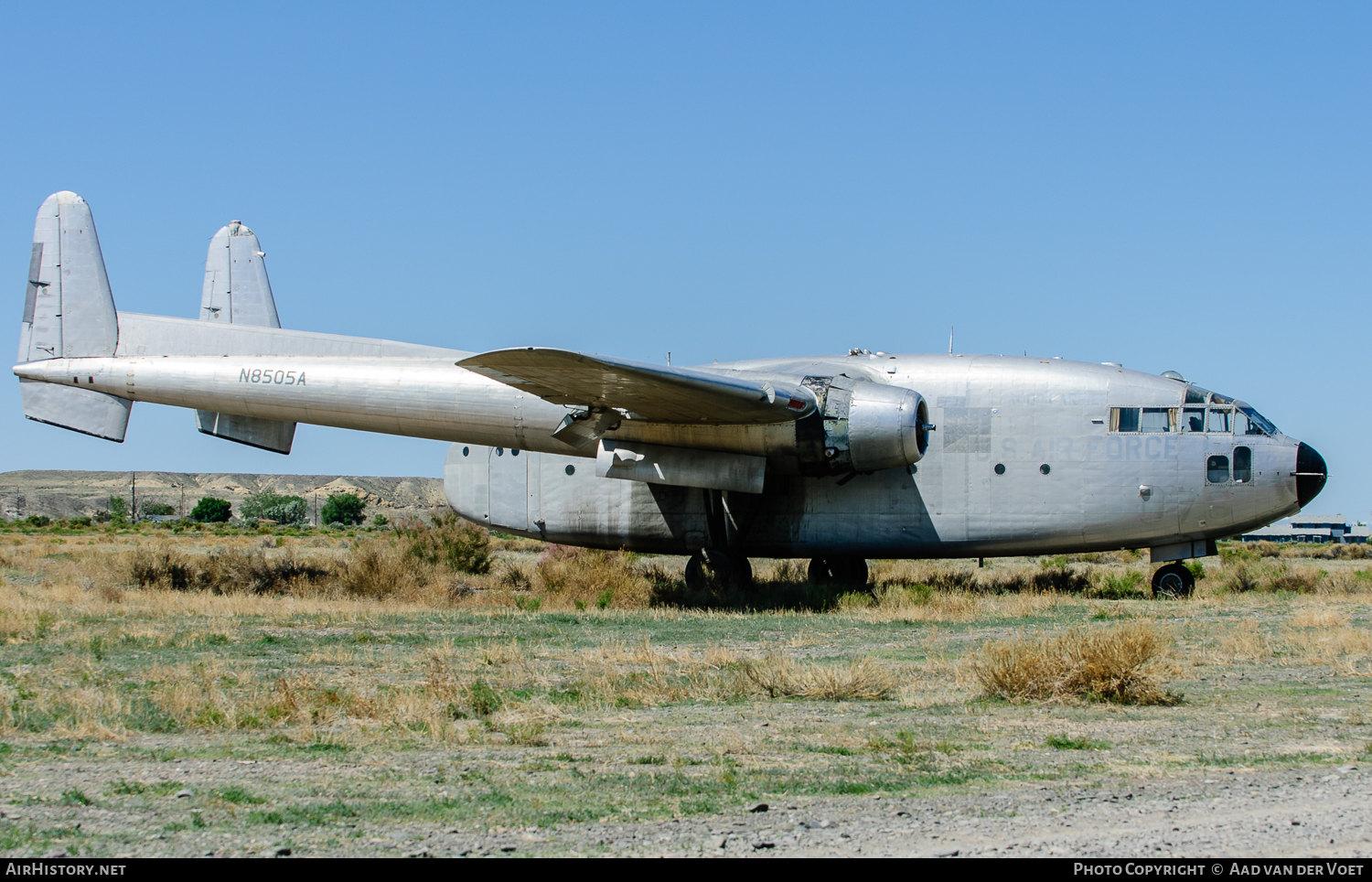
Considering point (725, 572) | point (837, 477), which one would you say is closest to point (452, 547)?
point (725, 572)

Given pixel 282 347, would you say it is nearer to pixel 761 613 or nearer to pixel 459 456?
pixel 459 456

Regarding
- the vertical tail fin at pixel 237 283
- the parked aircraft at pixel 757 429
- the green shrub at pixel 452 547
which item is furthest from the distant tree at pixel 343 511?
the parked aircraft at pixel 757 429

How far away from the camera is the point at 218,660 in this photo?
12188mm

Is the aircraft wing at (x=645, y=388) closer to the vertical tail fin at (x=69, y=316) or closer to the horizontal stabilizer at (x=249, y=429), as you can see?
the horizontal stabilizer at (x=249, y=429)

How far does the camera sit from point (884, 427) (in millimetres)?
17312

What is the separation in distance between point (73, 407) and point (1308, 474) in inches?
855

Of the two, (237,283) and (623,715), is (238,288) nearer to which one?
(237,283)

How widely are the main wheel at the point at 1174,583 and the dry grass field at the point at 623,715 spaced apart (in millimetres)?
744

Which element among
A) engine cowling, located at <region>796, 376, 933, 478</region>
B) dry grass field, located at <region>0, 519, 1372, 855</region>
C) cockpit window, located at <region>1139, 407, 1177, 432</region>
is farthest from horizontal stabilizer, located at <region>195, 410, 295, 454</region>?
A: cockpit window, located at <region>1139, 407, 1177, 432</region>

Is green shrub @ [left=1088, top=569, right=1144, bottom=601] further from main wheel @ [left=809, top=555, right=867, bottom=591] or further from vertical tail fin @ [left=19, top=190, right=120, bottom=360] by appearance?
vertical tail fin @ [left=19, top=190, right=120, bottom=360]

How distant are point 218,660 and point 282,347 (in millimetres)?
9624

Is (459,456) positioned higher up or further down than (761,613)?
higher up

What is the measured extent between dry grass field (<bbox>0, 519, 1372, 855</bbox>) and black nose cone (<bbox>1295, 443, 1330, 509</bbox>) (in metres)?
1.79
